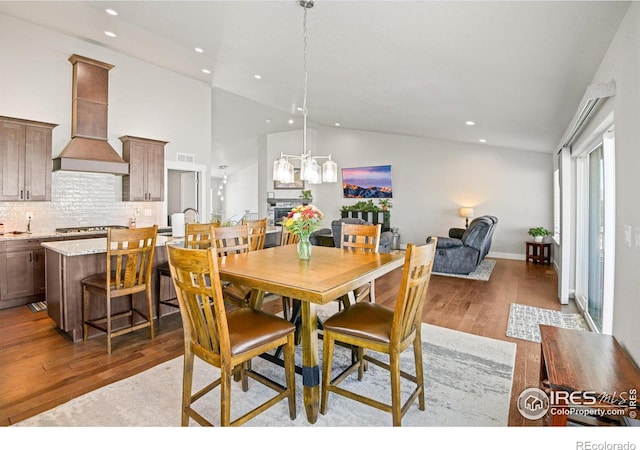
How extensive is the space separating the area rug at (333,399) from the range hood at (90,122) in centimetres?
362

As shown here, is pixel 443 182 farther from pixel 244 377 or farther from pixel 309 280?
pixel 244 377

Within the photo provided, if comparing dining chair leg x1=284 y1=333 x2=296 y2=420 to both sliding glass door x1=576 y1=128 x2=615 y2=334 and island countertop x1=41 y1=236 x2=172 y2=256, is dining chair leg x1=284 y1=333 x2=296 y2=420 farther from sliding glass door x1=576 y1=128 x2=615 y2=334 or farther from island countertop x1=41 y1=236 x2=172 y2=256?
sliding glass door x1=576 y1=128 x2=615 y2=334

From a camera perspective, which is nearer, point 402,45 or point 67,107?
point 402,45

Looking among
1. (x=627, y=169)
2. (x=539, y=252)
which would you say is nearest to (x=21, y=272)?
(x=627, y=169)

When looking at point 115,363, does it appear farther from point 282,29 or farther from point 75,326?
point 282,29

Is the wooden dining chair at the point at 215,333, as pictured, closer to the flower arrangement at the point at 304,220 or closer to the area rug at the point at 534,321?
the flower arrangement at the point at 304,220

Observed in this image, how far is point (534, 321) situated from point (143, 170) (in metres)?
5.88

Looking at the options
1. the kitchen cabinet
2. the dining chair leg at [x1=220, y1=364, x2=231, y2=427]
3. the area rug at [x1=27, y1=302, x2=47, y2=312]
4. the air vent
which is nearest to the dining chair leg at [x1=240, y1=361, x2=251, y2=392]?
the dining chair leg at [x1=220, y1=364, x2=231, y2=427]

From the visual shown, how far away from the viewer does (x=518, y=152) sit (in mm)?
7613

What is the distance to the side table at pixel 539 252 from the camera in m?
7.05
